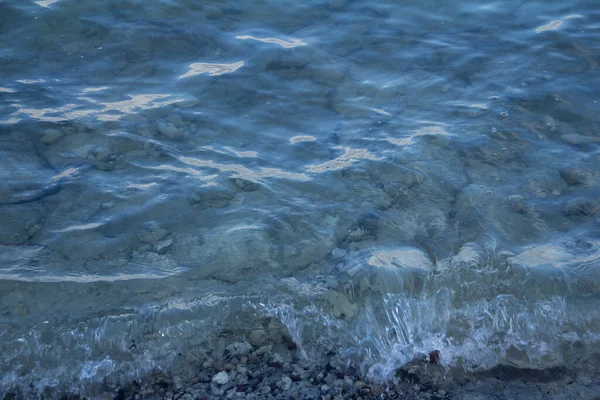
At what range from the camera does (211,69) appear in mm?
6445

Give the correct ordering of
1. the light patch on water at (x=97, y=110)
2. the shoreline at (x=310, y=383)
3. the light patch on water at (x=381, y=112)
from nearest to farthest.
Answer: the shoreline at (x=310, y=383) → the light patch on water at (x=97, y=110) → the light patch on water at (x=381, y=112)

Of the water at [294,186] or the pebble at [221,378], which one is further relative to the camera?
the water at [294,186]

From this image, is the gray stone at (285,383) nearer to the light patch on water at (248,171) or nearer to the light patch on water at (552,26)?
the light patch on water at (248,171)

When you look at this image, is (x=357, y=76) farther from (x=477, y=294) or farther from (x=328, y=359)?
(x=328, y=359)

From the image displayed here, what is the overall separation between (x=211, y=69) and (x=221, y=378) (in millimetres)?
3768

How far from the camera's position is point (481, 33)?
7.24m

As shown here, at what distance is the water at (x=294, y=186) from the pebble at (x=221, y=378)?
0.99 ft

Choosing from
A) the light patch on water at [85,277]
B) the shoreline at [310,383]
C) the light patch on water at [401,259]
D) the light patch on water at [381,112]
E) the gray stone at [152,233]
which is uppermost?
the light patch on water at [381,112]

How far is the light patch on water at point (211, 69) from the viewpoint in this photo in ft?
20.9

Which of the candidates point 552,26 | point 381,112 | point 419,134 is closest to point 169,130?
point 381,112

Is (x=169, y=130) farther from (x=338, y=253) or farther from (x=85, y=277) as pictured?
(x=338, y=253)

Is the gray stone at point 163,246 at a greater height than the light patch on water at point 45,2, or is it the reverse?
the light patch on water at point 45,2

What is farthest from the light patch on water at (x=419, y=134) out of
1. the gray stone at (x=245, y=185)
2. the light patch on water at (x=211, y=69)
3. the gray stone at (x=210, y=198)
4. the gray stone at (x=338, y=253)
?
the light patch on water at (x=211, y=69)

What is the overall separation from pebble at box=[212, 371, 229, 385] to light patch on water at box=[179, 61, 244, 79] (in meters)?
3.60
